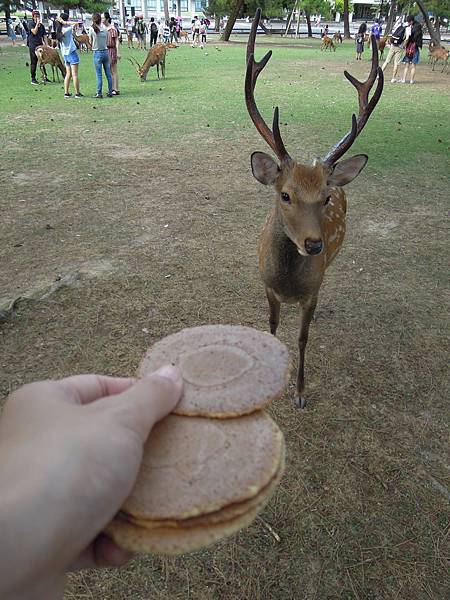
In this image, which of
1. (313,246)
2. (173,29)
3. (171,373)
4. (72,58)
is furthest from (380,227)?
(173,29)

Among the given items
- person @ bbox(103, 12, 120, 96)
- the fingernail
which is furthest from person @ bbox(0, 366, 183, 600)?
person @ bbox(103, 12, 120, 96)

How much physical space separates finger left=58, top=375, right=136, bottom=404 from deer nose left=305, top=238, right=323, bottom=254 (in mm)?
1456

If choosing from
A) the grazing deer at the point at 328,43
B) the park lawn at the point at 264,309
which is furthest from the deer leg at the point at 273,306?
the grazing deer at the point at 328,43

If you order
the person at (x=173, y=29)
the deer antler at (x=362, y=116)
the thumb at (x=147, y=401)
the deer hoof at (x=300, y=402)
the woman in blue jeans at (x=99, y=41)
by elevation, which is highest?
the person at (x=173, y=29)

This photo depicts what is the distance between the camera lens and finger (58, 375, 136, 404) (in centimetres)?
134

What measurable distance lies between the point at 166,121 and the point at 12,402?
1029 cm

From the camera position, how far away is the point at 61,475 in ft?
3.32

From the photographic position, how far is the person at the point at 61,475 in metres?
0.93

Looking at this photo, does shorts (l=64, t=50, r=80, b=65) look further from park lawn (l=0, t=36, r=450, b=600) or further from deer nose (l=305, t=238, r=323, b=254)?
deer nose (l=305, t=238, r=323, b=254)

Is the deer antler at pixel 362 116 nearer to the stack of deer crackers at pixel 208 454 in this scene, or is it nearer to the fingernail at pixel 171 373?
the stack of deer crackers at pixel 208 454

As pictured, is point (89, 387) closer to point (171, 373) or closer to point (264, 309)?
point (171, 373)

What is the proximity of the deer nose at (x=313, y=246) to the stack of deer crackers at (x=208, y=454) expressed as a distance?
1.00 meters

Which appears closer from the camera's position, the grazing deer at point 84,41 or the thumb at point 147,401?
the thumb at point 147,401

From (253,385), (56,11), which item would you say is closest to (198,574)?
(253,385)
